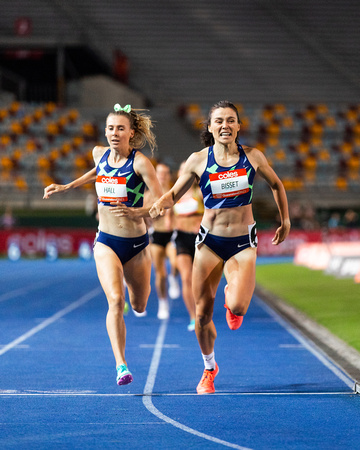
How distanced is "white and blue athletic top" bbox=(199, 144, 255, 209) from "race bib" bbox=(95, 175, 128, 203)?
28.3 inches

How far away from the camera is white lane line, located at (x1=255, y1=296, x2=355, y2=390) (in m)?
7.21

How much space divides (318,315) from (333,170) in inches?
1024

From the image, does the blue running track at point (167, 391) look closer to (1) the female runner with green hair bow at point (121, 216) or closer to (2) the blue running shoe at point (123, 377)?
(2) the blue running shoe at point (123, 377)

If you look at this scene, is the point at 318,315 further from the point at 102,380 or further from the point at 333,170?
the point at 333,170

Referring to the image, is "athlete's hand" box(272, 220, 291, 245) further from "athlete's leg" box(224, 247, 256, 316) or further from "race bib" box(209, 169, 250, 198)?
"race bib" box(209, 169, 250, 198)

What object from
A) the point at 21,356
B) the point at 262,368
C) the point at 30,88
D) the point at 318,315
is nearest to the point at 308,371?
the point at 262,368

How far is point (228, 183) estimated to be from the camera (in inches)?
250

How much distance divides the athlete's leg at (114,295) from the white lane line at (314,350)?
208cm

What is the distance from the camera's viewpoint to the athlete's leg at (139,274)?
22.8 ft

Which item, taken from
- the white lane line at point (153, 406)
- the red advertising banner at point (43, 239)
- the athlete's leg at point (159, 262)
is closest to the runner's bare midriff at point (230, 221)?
the white lane line at point (153, 406)

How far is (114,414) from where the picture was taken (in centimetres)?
570

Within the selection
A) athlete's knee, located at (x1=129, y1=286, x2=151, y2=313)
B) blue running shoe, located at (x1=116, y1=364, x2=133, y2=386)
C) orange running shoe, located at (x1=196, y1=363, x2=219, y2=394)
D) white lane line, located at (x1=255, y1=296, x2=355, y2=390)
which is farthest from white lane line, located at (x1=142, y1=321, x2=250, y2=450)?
white lane line, located at (x1=255, y1=296, x2=355, y2=390)

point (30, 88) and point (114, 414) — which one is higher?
point (30, 88)

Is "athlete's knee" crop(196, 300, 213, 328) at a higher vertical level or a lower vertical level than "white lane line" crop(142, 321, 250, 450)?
higher
